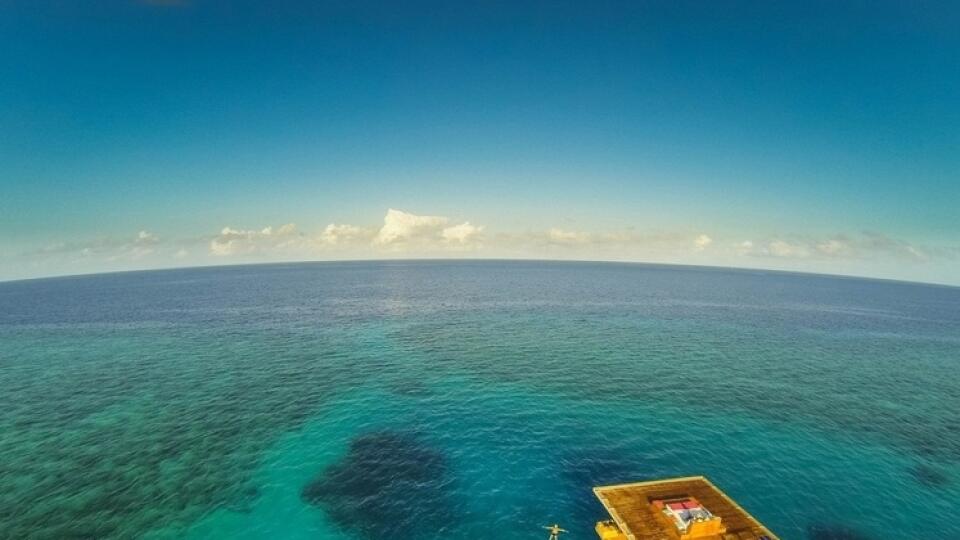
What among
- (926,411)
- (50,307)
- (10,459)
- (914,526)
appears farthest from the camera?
(50,307)

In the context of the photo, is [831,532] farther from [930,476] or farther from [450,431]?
[450,431]

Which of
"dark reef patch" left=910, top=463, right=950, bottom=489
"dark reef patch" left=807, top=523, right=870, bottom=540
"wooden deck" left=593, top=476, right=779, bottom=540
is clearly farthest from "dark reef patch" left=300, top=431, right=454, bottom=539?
"dark reef patch" left=910, top=463, right=950, bottom=489

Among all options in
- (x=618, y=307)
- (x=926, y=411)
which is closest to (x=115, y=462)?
(x=926, y=411)

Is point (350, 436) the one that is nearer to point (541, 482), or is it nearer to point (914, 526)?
point (541, 482)

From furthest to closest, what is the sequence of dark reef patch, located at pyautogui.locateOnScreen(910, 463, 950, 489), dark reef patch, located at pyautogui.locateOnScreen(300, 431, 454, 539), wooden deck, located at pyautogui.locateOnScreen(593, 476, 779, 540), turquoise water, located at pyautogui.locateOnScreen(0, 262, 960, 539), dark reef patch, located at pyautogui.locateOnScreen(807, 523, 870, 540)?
dark reef patch, located at pyautogui.locateOnScreen(910, 463, 950, 489), turquoise water, located at pyautogui.locateOnScreen(0, 262, 960, 539), dark reef patch, located at pyautogui.locateOnScreen(300, 431, 454, 539), dark reef patch, located at pyautogui.locateOnScreen(807, 523, 870, 540), wooden deck, located at pyautogui.locateOnScreen(593, 476, 779, 540)

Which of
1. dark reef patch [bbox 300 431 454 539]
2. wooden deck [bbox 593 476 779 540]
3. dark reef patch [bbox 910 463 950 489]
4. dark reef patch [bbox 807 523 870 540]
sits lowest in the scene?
dark reef patch [bbox 807 523 870 540]

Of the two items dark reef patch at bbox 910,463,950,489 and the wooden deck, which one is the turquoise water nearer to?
dark reef patch at bbox 910,463,950,489
